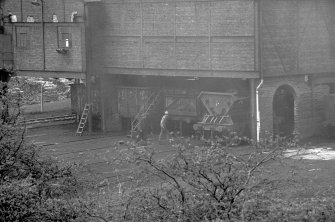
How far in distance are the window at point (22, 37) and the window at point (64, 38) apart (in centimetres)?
246

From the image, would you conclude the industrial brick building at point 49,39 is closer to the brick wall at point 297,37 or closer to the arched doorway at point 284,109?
the arched doorway at point 284,109

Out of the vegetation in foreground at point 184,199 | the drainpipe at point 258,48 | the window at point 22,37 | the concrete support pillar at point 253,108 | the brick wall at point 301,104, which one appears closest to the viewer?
the vegetation in foreground at point 184,199

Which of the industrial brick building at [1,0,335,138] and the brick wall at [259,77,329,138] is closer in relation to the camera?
the brick wall at [259,77,329,138]

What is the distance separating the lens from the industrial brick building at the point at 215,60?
3161 cm

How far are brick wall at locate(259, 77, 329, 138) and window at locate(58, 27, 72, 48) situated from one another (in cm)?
1157

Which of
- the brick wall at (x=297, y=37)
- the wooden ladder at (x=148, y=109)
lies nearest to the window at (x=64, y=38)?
the wooden ladder at (x=148, y=109)

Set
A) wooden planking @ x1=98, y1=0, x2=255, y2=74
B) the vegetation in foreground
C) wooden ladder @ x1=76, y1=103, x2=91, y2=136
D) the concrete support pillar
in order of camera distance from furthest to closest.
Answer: wooden ladder @ x1=76, y1=103, x2=91, y2=136 < wooden planking @ x1=98, y1=0, x2=255, y2=74 < the concrete support pillar < the vegetation in foreground

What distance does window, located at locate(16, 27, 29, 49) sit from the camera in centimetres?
3962

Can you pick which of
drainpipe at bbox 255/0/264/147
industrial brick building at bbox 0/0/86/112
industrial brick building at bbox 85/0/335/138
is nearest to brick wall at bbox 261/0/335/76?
industrial brick building at bbox 85/0/335/138

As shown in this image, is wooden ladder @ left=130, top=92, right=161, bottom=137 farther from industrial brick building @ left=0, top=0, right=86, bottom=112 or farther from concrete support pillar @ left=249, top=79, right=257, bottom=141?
concrete support pillar @ left=249, top=79, right=257, bottom=141

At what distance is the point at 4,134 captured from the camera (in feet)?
57.2

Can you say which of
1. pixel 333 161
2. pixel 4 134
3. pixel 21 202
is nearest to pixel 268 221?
pixel 21 202

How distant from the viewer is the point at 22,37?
39.8m

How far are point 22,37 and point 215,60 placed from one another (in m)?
12.5
